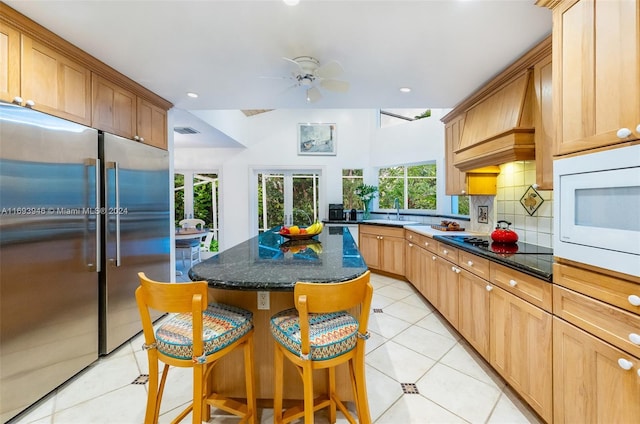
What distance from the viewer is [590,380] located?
4.03 ft

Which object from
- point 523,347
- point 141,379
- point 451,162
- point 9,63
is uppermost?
point 9,63

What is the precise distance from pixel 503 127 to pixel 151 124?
3.37 m

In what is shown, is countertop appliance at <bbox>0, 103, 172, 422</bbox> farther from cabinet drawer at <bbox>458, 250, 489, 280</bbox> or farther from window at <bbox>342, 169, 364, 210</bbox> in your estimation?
window at <bbox>342, 169, 364, 210</bbox>

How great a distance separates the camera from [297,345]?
4.09 ft

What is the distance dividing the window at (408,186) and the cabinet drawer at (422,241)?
43.2 inches

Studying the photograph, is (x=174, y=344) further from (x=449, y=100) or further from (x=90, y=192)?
(x=449, y=100)

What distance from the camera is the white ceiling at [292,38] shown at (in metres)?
1.62

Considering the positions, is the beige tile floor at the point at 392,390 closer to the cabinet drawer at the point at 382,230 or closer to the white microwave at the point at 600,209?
the white microwave at the point at 600,209

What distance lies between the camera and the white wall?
19.0 feet

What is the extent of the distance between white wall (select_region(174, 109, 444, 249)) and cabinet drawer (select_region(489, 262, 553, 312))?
4.01m

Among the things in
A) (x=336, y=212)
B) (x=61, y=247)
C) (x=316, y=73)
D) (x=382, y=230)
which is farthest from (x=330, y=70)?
(x=336, y=212)

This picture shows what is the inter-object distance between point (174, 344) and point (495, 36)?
267 centimetres

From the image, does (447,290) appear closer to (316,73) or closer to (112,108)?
(316,73)

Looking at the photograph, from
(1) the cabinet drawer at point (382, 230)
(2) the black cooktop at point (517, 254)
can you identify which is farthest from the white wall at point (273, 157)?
(2) the black cooktop at point (517, 254)
